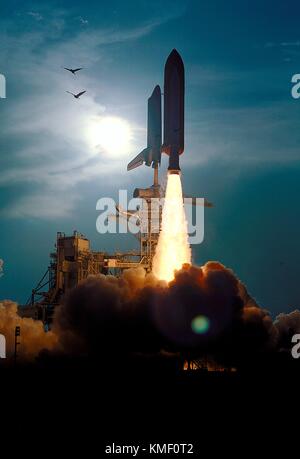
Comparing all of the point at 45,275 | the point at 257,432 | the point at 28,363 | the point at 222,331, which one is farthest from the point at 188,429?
the point at 45,275

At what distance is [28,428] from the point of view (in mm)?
68125

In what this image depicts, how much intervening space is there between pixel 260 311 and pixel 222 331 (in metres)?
4.13

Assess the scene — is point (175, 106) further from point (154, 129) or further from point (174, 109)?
point (154, 129)

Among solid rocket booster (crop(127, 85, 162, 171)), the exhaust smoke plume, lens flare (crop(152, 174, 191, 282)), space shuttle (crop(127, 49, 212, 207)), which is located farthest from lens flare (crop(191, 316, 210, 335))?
solid rocket booster (crop(127, 85, 162, 171))

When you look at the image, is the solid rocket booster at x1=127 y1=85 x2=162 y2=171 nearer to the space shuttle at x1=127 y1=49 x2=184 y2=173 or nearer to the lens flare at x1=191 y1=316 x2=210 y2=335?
the space shuttle at x1=127 y1=49 x2=184 y2=173

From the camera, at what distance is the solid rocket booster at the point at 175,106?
77625 mm

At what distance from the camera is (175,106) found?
77812 millimetres

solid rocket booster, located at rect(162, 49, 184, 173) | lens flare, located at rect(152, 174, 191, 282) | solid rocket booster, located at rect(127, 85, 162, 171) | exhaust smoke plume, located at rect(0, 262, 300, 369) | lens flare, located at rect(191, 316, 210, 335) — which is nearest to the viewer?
exhaust smoke plume, located at rect(0, 262, 300, 369)

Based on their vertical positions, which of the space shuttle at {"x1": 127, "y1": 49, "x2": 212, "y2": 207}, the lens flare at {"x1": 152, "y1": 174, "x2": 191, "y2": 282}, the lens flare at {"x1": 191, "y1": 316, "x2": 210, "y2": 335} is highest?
the space shuttle at {"x1": 127, "y1": 49, "x2": 212, "y2": 207}

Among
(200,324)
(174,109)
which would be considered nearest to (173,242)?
(200,324)

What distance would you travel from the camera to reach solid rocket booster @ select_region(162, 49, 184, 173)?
77625 mm

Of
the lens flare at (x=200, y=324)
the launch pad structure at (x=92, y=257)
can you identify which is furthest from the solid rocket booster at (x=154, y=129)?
the lens flare at (x=200, y=324)

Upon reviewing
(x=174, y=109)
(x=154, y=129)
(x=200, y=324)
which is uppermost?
(x=154, y=129)

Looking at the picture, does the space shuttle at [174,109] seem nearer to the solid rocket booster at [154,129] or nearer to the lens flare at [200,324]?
the solid rocket booster at [154,129]
